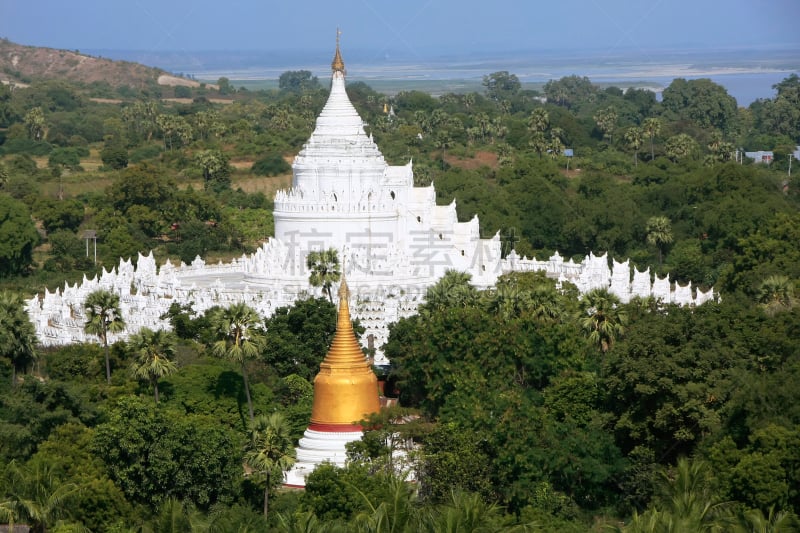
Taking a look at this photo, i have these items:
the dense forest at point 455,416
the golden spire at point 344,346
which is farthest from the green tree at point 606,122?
the golden spire at point 344,346

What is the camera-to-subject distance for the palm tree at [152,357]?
59875 mm

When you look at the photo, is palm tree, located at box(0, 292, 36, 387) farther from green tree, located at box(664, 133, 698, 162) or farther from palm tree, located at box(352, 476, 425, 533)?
green tree, located at box(664, 133, 698, 162)

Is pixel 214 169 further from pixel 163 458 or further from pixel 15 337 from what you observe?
pixel 163 458

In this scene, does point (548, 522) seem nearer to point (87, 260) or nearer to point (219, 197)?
point (87, 260)

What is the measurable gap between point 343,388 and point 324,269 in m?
11.9

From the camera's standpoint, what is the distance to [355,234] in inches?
3049

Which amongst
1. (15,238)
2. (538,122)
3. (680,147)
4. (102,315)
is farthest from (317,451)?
(538,122)

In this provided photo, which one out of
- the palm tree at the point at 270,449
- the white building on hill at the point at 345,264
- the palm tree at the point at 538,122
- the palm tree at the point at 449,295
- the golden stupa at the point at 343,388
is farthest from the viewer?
the palm tree at the point at 538,122

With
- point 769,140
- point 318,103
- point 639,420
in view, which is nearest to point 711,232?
point 639,420

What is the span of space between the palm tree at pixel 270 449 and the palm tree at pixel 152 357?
725cm

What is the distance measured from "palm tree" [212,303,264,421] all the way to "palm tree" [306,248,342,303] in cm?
1023

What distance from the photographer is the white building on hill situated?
240 ft

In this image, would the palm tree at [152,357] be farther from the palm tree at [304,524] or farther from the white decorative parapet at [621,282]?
the white decorative parapet at [621,282]

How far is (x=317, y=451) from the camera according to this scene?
192ft
